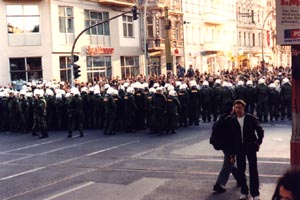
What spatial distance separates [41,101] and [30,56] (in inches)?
613

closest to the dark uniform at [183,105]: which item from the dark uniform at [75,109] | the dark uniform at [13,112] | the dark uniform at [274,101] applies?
the dark uniform at [274,101]

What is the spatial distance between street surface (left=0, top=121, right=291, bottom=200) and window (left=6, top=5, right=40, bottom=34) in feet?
53.6

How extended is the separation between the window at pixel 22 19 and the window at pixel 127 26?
386 inches

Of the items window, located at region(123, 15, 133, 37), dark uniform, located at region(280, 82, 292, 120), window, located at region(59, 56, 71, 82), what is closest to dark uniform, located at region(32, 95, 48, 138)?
dark uniform, located at region(280, 82, 292, 120)

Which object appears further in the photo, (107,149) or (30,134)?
(30,134)

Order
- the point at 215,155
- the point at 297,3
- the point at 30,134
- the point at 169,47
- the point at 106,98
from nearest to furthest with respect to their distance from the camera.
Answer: the point at 297,3 → the point at 215,155 → the point at 106,98 → the point at 30,134 → the point at 169,47

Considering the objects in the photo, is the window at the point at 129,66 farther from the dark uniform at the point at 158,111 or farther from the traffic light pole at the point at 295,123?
the traffic light pole at the point at 295,123

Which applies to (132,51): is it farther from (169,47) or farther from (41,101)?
(41,101)

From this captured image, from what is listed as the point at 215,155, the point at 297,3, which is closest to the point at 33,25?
the point at 215,155

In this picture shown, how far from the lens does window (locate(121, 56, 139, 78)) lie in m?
42.1

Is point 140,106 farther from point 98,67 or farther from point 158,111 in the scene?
point 98,67

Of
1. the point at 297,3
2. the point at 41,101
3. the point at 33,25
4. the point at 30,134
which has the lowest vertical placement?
the point at 30,134

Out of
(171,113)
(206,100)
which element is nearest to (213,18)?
(206,100)

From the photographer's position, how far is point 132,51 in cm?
4319
